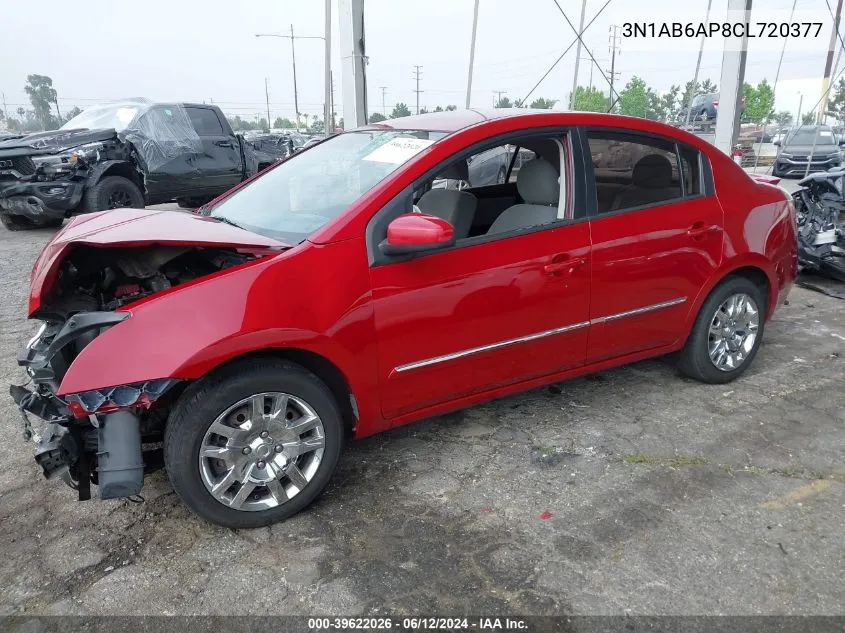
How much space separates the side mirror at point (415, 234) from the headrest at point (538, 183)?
908mm

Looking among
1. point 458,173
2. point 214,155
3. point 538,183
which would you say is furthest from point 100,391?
point 214,155

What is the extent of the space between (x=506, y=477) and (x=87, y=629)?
1.75m

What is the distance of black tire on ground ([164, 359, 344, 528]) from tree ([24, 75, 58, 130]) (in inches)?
3197

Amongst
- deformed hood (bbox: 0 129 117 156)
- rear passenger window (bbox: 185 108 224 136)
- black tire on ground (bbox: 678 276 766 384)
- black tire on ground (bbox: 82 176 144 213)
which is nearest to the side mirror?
black tire on ground (bbox: 678 276 766 384)

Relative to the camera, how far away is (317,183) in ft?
10.3

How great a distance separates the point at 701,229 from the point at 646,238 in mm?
434

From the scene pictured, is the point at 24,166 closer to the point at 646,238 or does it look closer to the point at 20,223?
the point at 20,223

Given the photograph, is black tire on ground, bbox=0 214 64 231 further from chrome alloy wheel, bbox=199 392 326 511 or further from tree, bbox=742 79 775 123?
tree, bbox=742 79 775 123

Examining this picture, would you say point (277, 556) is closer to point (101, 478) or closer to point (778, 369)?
point (101, 478)

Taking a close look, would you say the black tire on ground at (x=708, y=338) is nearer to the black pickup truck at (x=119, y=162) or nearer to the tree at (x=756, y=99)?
the black pickup truck at (x=119, y=162)

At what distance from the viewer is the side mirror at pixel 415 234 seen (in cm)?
253

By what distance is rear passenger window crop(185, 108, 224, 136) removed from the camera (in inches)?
421

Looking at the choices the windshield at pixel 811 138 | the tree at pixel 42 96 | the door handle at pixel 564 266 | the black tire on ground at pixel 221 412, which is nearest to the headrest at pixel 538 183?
the door handle at pixel 564 266

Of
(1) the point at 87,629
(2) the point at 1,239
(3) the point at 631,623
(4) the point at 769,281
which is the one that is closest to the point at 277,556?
(1) the point at 87,629
